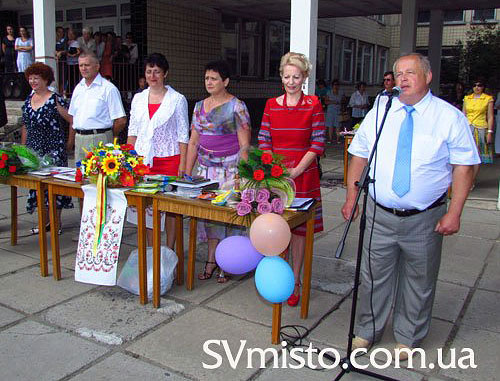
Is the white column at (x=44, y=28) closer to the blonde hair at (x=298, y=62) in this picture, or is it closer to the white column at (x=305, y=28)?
the white column at (x=305, y=28)

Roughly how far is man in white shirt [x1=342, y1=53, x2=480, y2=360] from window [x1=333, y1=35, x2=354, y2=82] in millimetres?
20236

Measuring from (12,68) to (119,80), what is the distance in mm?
3566

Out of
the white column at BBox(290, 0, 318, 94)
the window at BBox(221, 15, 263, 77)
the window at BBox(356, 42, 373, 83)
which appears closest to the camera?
the white column at BBox(290, 0, 318, 94)

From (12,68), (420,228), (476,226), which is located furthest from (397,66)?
(12,68)

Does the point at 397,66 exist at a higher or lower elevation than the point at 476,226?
higher

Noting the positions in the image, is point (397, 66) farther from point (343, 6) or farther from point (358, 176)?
point (343, 6)

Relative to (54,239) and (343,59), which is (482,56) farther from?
(54,239)

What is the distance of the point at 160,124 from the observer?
14.3 ft

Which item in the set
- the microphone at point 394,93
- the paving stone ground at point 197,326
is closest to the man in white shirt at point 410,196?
the microphone at point 394,93

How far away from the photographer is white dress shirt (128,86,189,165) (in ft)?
14.3

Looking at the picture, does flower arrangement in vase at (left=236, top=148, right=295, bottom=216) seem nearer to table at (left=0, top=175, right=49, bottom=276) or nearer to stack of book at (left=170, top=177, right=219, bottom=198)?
stack of book at (left=170, top=177, right=219, bottom=198)

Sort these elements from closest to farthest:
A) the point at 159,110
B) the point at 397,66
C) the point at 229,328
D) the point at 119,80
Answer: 1. the point at 397,66
2. the point at 229,328
3. the point at 159,110
4. the point at 119,80

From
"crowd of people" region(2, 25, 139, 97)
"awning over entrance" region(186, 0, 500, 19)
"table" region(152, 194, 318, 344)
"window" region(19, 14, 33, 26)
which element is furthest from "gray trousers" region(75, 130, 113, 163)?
"window" region(19, 14, 33, 26)

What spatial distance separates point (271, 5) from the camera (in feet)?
48.5
